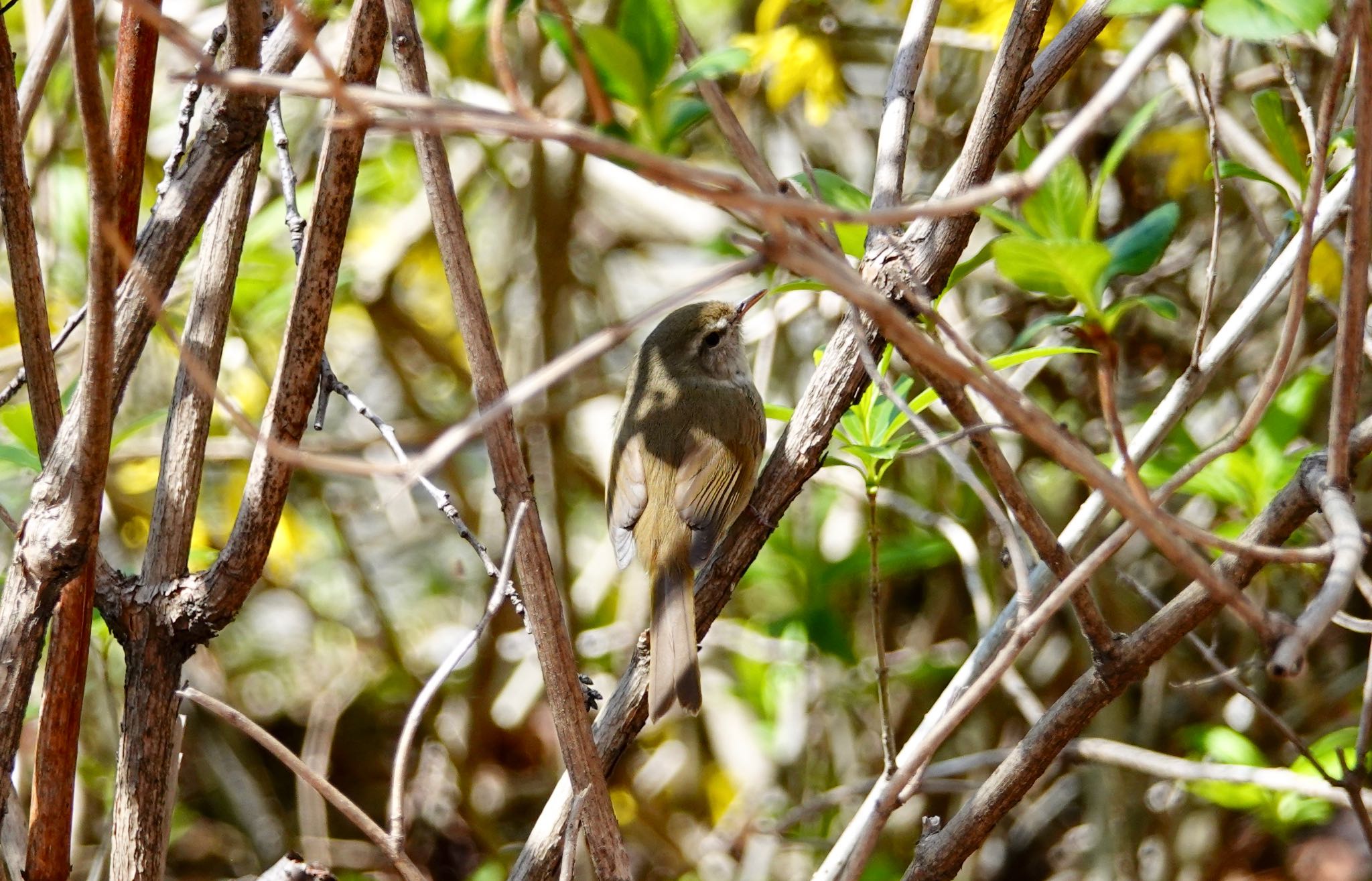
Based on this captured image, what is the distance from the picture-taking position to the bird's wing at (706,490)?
9.53 feet

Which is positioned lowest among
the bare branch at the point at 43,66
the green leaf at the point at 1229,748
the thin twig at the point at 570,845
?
the thin twig at the point at 570,845

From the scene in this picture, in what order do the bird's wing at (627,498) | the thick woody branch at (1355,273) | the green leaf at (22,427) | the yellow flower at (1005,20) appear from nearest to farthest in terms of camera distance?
the thick woody branch at (1355,273)
the green leaf at (22,427)
the yellow flower at (1005,20)
the bird's wing at (627,498)

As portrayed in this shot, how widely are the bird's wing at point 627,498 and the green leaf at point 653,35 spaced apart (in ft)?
5.69

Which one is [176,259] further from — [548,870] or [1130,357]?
[1130,357]

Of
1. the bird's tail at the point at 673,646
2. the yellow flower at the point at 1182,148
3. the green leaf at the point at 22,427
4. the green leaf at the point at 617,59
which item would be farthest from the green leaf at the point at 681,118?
the yellow flower at the point at 1182,148

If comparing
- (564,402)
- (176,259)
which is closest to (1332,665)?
(564,402)

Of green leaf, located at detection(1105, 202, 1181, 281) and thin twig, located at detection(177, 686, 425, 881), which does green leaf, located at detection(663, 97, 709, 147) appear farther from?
thin twig, located at detection(177, 686, 425, 881)

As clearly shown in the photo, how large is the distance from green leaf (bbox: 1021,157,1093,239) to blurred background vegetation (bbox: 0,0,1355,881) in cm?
135

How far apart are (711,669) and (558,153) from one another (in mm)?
1826

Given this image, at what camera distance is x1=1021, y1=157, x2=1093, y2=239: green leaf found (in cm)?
161

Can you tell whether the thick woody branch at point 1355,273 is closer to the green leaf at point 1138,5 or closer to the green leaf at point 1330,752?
the green leaf at point 1138,5

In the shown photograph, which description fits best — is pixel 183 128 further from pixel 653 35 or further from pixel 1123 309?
pixel 1123 309

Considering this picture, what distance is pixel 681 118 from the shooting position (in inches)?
Result: 61.2

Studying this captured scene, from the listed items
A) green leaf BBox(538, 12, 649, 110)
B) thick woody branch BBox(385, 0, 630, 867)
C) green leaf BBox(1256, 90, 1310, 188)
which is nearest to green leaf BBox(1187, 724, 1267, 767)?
green leaf BBox(1256, 90, 1310, 188)
